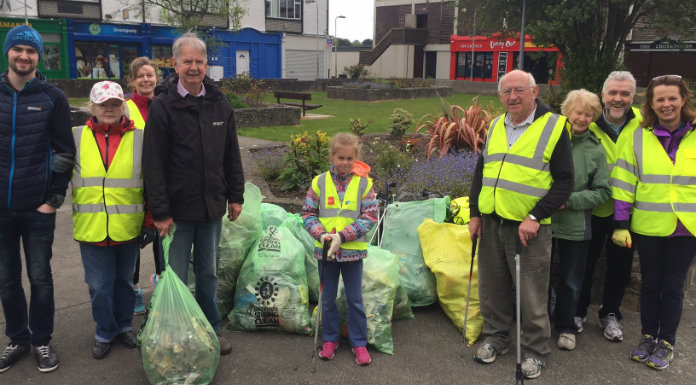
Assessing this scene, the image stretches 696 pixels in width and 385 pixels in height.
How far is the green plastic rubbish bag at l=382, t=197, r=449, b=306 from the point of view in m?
4.51

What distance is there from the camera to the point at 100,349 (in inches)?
146

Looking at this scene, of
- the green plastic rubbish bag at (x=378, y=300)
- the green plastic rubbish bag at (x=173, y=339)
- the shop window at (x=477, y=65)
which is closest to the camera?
the green plastic rubbish bag at (x=173, y=339)

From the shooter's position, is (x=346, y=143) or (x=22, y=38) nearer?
(x=22, y=38)

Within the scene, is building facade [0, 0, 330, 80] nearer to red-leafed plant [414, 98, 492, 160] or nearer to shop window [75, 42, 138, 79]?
shop window [75, 42, 138, 79]

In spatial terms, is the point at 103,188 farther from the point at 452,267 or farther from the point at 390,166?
the point at 390,166

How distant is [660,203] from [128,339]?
3597mm

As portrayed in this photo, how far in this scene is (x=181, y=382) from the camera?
3303 millimetres

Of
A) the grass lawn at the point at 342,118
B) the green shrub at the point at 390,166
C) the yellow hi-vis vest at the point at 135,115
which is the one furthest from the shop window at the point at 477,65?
the yellow hi-vis vest at the point at 135,115

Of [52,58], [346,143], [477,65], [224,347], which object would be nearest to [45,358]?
[224,347]

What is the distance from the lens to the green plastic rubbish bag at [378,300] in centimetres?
389

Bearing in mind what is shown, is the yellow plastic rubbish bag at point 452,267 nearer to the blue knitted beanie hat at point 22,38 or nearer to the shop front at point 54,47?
the blue knitted beanie hat at point 22,38

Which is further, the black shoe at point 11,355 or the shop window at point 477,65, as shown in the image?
the shop window at point 477,65

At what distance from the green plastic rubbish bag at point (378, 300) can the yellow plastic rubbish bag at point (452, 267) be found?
15.0 inches

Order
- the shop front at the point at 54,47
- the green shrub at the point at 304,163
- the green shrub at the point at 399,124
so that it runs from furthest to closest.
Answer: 1. the shop front at the point at 54,47
2. the green shrub at the point at 399,124
3. the green shrub at the point at 304,163
